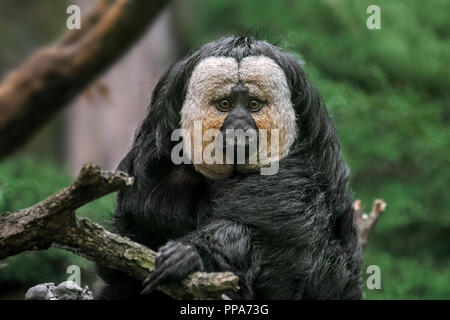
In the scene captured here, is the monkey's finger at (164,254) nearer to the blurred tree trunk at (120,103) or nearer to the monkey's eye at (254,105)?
the monkey's eye at (254,105)

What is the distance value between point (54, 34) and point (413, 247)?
7744 millimetres

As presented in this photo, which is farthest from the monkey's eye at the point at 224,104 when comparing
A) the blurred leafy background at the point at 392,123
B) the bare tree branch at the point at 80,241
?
the blurred leafy background at the point at 392,123

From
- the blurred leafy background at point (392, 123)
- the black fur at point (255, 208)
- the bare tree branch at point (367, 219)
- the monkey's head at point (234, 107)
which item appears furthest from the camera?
the blurred leafy background at point (392, 123)

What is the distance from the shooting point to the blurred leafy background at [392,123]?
7.45 meters

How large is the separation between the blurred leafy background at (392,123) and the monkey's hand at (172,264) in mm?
3774

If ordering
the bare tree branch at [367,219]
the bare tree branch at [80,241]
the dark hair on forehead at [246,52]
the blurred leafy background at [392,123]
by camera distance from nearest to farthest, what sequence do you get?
the bare tree branch at [80,241] < the dark hair on forehead at [246,52] < the bare tree branch at [367,219] < the blurred leafy background at [392,123]

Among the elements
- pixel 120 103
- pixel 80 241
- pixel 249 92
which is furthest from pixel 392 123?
pixel 80 241

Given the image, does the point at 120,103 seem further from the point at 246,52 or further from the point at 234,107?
the point at 234,107

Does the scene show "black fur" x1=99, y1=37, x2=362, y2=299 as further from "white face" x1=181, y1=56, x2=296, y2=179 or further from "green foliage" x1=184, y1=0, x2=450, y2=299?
"green foliage" x1=184, y1=0, x2=450, y2=299

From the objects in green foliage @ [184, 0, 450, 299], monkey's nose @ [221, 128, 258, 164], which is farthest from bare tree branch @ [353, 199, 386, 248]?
green foliage @ [184, 0, 450, 299]

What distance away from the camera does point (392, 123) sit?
839cm

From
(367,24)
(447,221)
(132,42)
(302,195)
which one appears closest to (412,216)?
(447,221)

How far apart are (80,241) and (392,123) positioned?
6.00m

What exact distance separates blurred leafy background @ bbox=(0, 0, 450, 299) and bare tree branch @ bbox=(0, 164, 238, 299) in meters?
3.74
